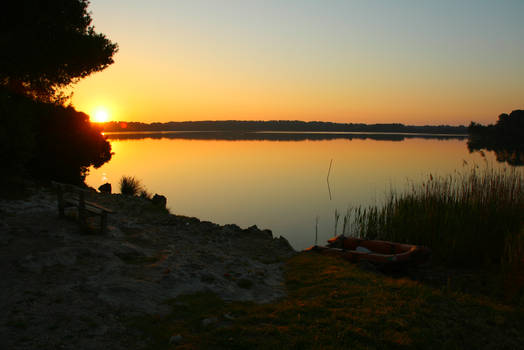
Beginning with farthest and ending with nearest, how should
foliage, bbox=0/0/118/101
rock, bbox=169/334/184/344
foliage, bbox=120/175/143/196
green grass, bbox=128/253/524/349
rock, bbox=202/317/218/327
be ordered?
foliage, bbox=120/175/143/196, foliage, bbox=0/0/118/101, rock, bbox=202/317/218/327, green grass, bbox=128/253/524/349, rock, bbox=169/334/184/344

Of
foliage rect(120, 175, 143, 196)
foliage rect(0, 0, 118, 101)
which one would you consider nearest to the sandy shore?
foliage rect(0, 0, 118, 101)

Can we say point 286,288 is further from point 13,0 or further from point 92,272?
point 13,0

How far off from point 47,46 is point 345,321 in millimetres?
13121

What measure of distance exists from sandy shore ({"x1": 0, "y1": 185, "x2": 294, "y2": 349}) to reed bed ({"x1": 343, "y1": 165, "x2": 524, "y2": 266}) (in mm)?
4181

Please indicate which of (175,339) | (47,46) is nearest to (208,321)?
(175,339)

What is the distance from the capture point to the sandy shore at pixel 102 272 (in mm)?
4402

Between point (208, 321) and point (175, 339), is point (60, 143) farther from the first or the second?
point (175, 339)

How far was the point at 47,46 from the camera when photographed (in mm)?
12633

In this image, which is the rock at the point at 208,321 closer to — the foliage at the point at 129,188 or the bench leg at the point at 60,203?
the bench leg at the point at 60,203

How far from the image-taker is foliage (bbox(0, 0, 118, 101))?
11992 millimetres

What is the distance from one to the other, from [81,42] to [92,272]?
10.3m

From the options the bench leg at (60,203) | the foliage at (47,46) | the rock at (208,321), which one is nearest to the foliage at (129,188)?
the foliage at (47,46)

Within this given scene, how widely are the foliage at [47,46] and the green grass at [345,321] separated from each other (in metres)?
11.0

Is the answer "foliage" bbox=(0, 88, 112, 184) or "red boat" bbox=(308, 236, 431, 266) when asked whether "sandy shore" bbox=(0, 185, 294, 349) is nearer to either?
"red boat" bbox=(308, 236, 431, 266)
